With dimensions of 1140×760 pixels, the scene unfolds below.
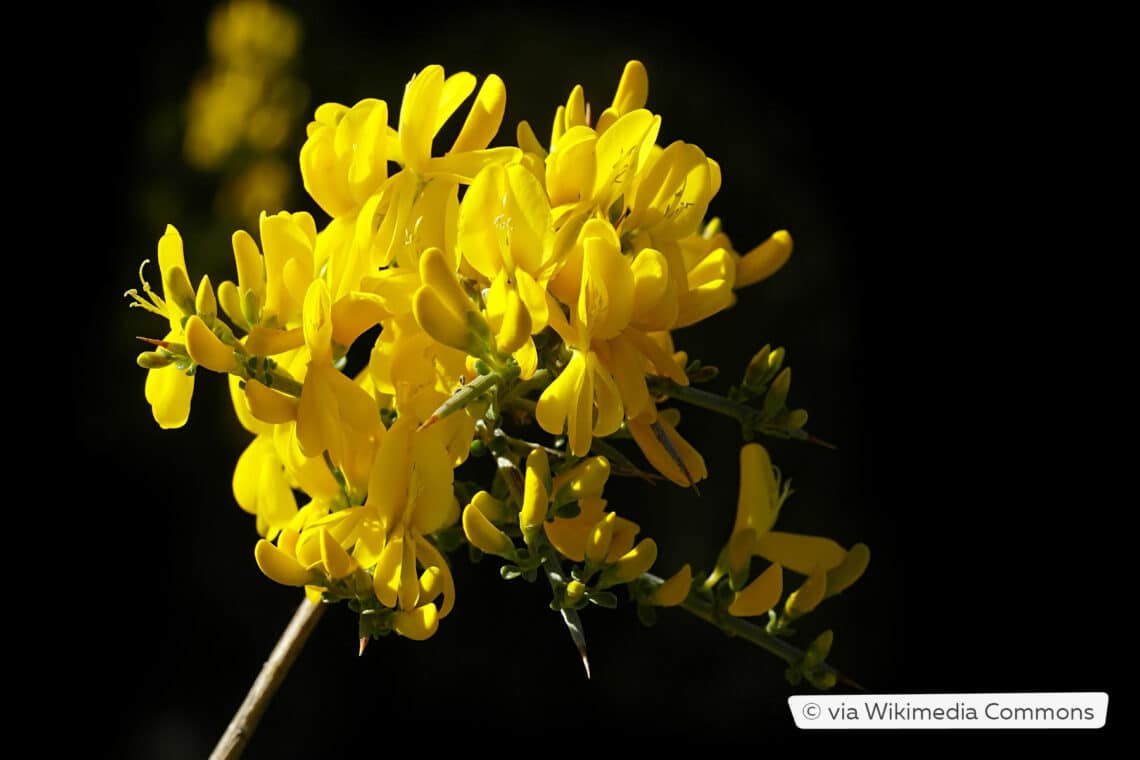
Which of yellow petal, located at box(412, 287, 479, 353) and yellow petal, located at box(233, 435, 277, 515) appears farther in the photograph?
yellow petal, located at box(233, 435, 277, 515)

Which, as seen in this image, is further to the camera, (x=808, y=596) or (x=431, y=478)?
(x=808, y=596)

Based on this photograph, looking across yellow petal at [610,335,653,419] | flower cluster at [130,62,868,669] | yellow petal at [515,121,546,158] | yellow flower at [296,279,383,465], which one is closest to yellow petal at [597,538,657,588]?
flower cluster at [130,62,868,669]

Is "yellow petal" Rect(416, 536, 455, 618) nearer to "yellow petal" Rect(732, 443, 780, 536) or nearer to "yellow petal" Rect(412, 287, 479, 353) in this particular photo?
"yellow petal" Rect(412, 287, 479, 353)

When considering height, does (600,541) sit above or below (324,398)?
below

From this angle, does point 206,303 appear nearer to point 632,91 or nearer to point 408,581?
point 408,581

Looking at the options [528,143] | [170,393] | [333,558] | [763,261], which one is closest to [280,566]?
[333,558]

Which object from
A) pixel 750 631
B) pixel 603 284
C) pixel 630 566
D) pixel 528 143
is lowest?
pixel 750 631

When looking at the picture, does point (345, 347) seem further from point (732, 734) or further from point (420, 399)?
point (732, 734)
